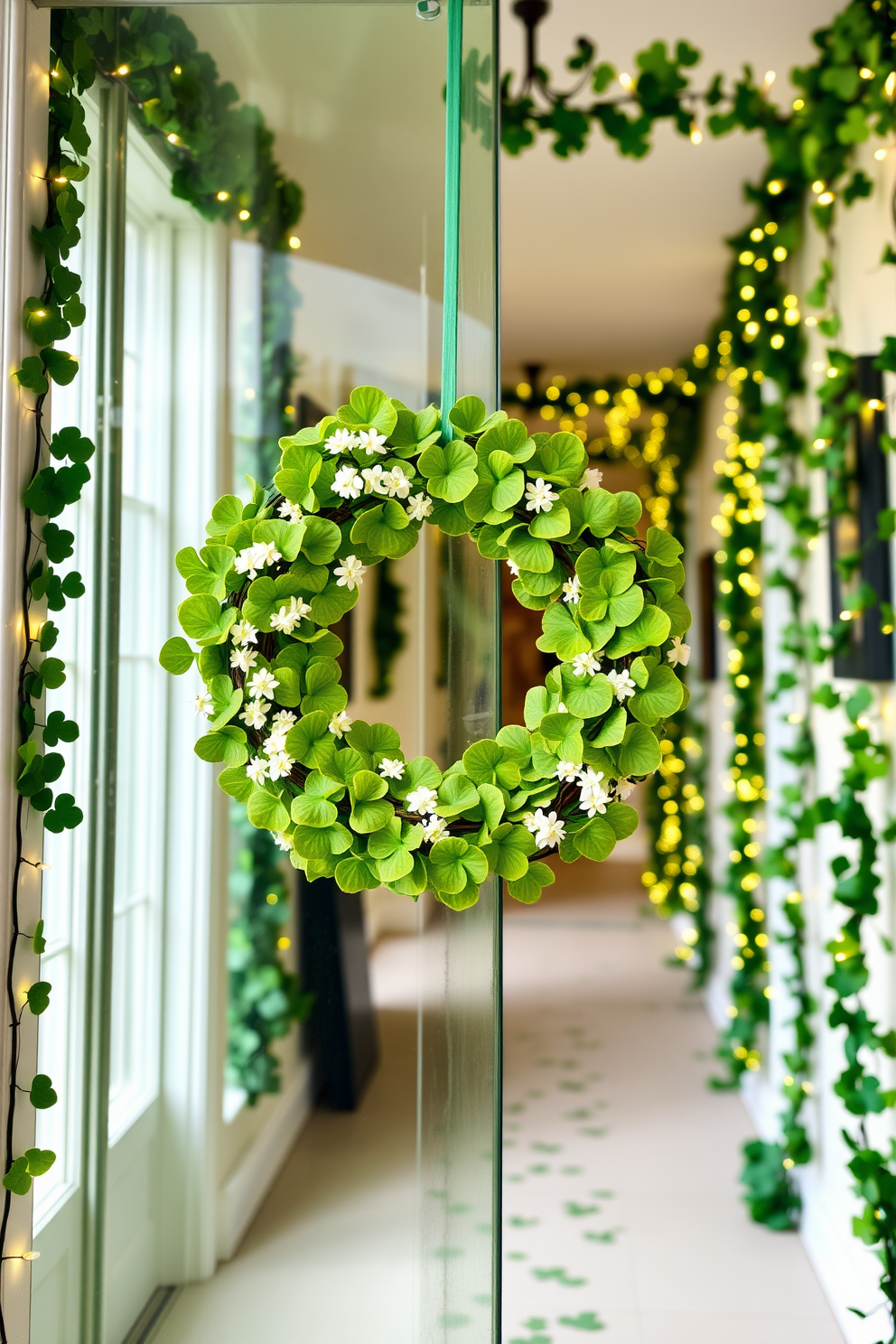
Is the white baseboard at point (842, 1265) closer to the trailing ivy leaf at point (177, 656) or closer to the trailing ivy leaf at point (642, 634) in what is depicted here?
the trailing ivy leaf at point (642, 634)

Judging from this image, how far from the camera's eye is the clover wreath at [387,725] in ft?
3.43

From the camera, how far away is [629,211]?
3.35 metres

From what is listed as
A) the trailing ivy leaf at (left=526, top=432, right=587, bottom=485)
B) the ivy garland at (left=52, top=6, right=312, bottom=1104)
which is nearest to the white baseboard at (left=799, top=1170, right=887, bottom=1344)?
the ivy garland at (left=52, top=6, right=312, bottom=1104)

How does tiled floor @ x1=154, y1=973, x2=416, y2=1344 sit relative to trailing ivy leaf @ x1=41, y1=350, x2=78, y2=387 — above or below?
below

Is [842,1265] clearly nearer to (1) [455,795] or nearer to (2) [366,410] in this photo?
(1) [455,795]

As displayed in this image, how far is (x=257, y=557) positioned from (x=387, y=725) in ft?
0.69

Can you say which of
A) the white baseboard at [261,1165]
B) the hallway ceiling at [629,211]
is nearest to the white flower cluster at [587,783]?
the white baseboard at [261,1165]

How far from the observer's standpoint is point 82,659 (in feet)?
4.76

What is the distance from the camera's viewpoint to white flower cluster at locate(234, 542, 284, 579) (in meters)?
1.07

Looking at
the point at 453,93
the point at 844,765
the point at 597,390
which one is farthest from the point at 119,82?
the point at 597,390

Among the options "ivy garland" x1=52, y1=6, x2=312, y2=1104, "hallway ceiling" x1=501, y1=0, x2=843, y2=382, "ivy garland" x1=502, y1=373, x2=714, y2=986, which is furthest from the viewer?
"ivy garland" x1=502, y1=373, x2=714, y2=986

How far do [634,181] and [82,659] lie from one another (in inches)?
95.1

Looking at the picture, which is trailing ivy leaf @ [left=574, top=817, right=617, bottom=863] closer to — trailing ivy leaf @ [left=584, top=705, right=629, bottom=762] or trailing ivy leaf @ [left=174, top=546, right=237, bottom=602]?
trailing ivy leaf @ [left=584, top=705, right=629, bottom=762]

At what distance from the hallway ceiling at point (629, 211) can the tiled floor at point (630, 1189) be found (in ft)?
8.78
